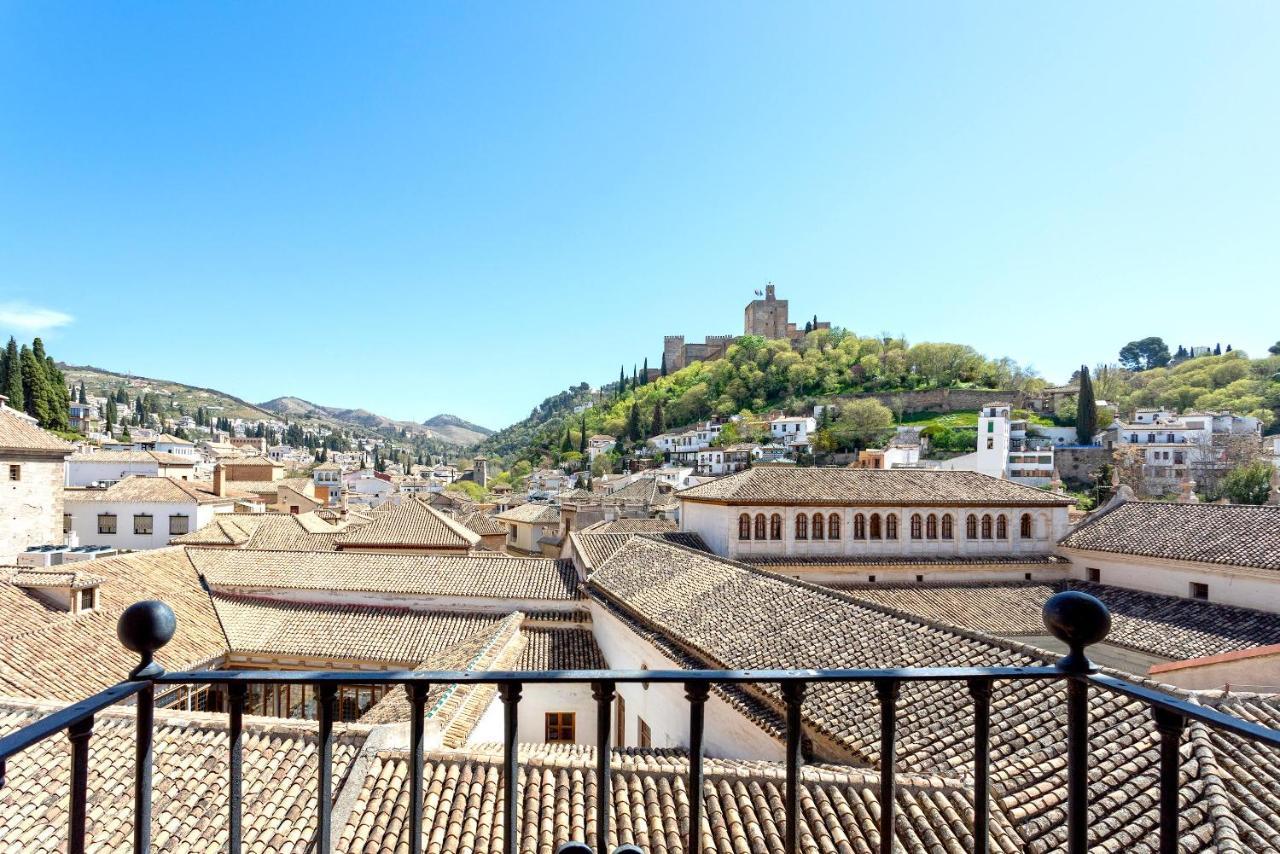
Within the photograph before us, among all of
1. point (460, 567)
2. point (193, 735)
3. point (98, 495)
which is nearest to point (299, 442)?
point (98, 495)

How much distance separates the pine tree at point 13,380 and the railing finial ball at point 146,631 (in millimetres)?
57748

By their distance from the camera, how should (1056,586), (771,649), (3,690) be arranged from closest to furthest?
(771,649) < (3,690) < (1056,586)

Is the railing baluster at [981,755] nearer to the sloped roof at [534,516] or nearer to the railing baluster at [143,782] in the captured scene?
the railing baluster at [143,782]

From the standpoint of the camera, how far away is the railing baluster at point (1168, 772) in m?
1.43

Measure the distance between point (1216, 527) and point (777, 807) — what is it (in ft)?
59.0

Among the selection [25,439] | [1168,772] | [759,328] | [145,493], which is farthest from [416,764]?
[759,328]

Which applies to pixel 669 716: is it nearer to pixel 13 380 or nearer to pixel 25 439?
pixel 25 439

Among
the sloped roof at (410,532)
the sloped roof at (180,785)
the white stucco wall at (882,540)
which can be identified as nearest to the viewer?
the sloped roof at (180,785)

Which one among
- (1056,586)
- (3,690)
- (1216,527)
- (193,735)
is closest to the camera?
(193,735)

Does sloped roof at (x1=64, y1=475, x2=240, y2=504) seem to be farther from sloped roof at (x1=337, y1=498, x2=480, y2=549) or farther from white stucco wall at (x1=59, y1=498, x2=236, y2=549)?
sloped roof at (x1=337, y1=498, x2=480, y2=549)

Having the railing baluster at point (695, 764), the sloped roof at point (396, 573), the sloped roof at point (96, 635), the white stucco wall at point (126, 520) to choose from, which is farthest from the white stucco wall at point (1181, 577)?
the white stucco wall at point (126, 520)

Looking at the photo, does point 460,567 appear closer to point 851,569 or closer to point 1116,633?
point 851,569

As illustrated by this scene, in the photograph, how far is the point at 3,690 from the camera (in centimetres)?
928

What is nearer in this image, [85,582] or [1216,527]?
[85,582]
